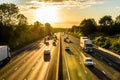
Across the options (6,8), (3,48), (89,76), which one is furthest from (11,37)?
(89,76)

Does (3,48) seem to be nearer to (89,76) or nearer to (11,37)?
(89,76)

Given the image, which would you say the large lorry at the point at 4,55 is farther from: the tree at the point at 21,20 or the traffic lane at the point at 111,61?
the tree at the point at 21,20

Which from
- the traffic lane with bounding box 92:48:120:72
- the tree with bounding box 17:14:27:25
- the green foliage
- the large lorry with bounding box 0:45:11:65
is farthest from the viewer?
the tree with bounding box 17:14:27:25

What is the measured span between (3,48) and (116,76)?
79.1 ft

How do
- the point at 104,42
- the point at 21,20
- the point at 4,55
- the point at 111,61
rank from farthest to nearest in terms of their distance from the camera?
the point at 21,20
the point at 104,42
the point at 111,61
the point at 4,55

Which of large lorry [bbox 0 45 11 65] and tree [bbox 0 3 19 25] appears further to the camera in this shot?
tree [bbox 0 3 19 25]

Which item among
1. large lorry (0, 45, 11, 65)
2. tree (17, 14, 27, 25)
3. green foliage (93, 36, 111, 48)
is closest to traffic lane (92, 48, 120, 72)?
large lorry (0, 45, 11, 65)

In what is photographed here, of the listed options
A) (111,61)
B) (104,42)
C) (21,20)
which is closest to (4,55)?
(111,61)

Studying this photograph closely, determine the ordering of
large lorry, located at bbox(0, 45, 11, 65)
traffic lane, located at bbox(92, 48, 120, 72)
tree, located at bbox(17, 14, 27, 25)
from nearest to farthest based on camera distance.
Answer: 1. traffic lane, located at bbox(92, 48, 120, 72)
2. large lorry, located at bbox(0, 45, 11, 65)
3. tree, located at bbox(17, 14, 27, 25)

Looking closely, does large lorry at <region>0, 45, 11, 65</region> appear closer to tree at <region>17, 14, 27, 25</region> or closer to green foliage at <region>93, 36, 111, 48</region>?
green foliage at <region>93, 36, 111, 48</region>

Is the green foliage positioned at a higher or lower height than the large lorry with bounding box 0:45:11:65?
lower

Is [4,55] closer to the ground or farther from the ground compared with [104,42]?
farther from the ground

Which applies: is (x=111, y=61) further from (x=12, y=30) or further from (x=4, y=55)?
(x=12, y=30)

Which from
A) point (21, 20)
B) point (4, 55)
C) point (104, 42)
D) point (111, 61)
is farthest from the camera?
Answer: point (21, 20)
